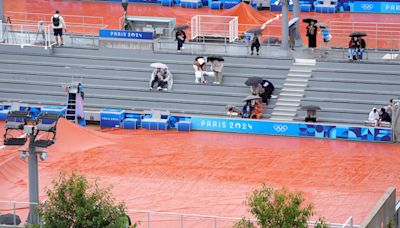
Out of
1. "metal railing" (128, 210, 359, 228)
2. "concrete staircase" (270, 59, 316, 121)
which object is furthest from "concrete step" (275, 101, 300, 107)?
"metal railing" (128, 210, 359, 228)

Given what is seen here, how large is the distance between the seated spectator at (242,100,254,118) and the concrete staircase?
798 mm

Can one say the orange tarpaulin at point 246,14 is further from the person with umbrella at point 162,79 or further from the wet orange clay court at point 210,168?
the wet orange clay court at point 210,168

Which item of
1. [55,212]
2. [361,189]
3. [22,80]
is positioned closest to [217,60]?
[22,80]

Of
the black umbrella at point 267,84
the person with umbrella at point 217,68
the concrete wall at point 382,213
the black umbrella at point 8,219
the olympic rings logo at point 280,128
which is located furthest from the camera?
the person with umbrella at point 217,68

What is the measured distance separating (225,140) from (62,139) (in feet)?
20.0

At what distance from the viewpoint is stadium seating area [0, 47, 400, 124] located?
53656 mm

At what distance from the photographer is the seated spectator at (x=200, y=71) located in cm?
5544

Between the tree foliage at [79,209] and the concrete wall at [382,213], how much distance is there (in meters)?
7.15

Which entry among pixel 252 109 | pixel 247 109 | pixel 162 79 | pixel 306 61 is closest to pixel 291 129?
pixel 252 109

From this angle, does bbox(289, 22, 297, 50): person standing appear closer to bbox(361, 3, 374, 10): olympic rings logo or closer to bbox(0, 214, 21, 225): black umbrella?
bbox(361, 3, 374, 10): olympic rings logo

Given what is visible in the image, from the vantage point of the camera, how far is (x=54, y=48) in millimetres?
58000

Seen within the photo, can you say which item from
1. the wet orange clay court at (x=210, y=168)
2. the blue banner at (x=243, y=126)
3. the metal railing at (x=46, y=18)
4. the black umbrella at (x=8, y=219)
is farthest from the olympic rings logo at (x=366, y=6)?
the black umbrella at (x=8, y=219)

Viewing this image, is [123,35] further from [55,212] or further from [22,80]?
[55,212]

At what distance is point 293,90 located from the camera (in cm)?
5434
